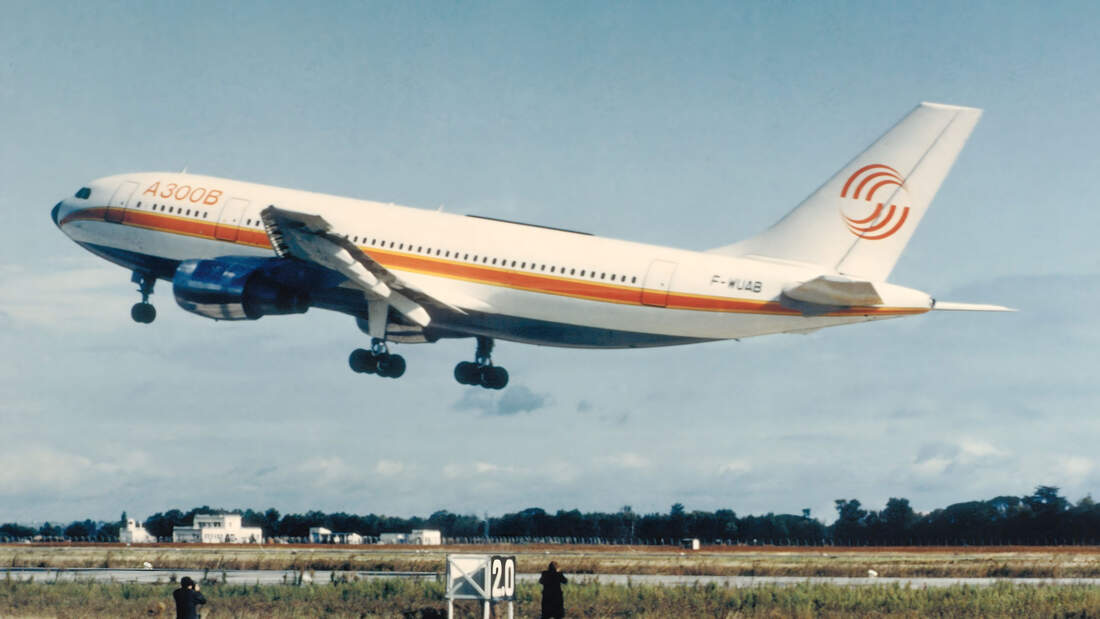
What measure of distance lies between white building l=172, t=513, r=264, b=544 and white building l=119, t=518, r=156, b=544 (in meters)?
2.94

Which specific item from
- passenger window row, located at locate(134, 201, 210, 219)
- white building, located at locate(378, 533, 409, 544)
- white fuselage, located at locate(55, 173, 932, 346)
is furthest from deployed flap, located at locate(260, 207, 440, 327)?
white building, located at locate(378, 533, 409, 544)

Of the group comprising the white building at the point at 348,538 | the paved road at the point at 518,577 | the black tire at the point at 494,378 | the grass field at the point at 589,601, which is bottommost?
the grass field at the point at 589,601

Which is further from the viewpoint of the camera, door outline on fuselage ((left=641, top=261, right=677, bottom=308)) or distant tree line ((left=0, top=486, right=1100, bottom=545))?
distant tree line ((left=0, top=486, right=1100, bottom=545))

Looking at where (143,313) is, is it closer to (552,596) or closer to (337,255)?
(337,255)

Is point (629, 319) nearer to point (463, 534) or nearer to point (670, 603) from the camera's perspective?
point (670, 603)

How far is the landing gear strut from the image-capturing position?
51.2 m

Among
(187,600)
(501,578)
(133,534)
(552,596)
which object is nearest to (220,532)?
(133,534)

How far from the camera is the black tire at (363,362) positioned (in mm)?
46531

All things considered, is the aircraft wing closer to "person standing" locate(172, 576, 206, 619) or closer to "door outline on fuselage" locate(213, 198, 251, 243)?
"door outline on fuselage" locate(213, 198, 251, 243)

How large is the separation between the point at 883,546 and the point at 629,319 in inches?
2424

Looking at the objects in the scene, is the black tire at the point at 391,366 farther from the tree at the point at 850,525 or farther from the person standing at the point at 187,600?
the tree at the point at 850,525

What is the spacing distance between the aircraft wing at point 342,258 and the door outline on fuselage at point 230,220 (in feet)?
16.3

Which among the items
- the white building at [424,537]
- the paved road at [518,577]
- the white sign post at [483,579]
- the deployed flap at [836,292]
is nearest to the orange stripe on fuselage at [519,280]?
the deployed flap at [836,292]

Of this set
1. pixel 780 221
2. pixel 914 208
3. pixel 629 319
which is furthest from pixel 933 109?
pixel 629 319
